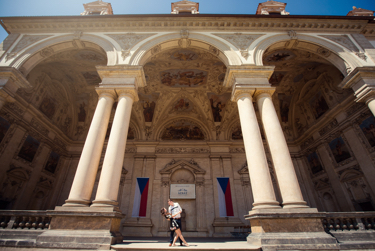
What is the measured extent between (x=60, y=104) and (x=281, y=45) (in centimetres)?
1622

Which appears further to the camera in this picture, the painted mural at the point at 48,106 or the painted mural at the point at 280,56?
the painted mural at the point at 48,106

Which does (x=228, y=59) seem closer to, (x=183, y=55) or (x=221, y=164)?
(x=183, y=55)

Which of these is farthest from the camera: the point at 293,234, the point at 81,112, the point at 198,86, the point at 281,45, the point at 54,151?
the point at 81,112

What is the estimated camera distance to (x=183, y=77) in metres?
14.7

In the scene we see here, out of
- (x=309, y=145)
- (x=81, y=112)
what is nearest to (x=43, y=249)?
(x=81, y=112)

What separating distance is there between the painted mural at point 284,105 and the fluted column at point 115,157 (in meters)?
13.1

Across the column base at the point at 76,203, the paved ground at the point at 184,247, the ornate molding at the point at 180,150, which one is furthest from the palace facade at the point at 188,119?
the paved ground at the point at 184,247

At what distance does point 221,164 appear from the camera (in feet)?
50.6

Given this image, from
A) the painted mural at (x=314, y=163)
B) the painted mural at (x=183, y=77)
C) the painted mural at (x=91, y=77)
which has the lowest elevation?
the painted mural at (x=314, y=163)

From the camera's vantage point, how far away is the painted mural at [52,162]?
13.8 metres

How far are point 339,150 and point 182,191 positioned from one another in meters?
11.2

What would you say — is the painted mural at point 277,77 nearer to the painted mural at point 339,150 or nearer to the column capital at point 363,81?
the column capital at point 363,81

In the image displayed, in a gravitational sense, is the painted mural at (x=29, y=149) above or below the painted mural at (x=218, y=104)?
below

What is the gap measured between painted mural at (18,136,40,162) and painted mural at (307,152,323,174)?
20164mm
